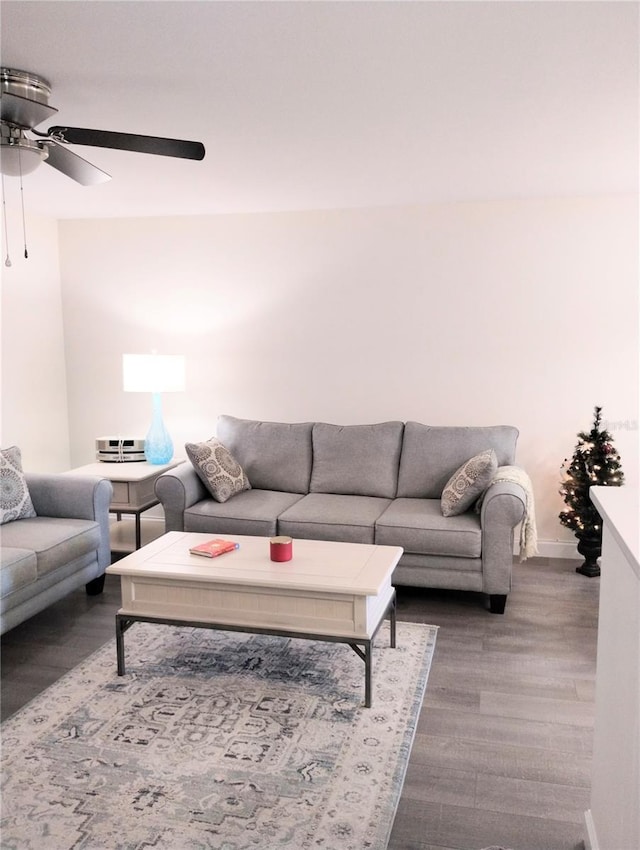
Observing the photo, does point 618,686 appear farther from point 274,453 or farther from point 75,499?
point 274,453

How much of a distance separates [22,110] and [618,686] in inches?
107

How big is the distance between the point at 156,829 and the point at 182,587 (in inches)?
42.6

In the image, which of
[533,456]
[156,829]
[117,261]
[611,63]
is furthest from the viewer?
[117,261]

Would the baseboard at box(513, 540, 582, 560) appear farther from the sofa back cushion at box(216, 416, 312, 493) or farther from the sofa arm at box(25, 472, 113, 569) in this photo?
the sofa arm at box(25, 472, 113, 569)

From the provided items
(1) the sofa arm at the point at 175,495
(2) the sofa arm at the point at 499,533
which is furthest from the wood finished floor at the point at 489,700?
(1) the sofa arm at the point at 175,495

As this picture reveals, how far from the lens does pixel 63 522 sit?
3975 millimetres

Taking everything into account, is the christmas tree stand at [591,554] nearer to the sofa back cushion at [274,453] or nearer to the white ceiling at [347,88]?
the sofa back cushion at [274,453]

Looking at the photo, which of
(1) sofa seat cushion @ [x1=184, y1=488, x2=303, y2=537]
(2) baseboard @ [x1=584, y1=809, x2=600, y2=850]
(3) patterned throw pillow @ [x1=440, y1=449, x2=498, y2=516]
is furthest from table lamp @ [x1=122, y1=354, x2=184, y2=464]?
(2) baseboard @ [x1=584, y1=809, x2=600, y2=850]

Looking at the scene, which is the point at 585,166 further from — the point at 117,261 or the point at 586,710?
the point at 117,261

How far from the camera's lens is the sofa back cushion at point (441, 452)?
4.55m

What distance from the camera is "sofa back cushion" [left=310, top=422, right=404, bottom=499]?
4.71 m

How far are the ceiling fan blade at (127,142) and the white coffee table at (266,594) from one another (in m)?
1.71

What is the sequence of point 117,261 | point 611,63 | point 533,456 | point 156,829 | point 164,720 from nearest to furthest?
point 156,829
point 611,63
point 164,720
point 533,456
point 117,261

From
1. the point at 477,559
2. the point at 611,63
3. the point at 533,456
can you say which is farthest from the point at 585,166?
the point at 477,559
